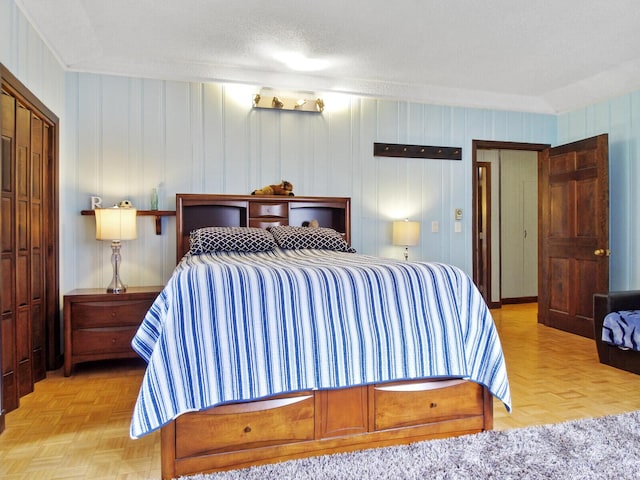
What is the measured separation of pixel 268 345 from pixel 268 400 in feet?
0.80

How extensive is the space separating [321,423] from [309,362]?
30cm

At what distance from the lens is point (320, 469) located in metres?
1.85

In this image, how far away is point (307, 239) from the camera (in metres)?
3.67

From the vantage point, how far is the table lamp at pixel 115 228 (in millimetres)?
3433

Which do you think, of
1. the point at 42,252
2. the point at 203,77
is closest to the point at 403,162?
the point at 203,77

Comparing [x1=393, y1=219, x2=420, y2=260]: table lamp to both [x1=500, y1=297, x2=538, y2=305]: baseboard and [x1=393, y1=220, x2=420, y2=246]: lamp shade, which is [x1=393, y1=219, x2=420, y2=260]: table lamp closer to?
[x1=393, y1=220, x2=420, y2=246]: lamp shade

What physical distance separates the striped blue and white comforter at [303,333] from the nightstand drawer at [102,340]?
1678mm

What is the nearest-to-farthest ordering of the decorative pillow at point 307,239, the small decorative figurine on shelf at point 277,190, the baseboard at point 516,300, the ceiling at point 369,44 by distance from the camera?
1. the ceiling at point 369,44
2. the decorative pillow at point 307,239
3. the small decorative figurine on shelf at point 277,190
4. the baseboard at point 516,300

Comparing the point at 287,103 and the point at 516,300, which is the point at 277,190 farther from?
the point at 516,300

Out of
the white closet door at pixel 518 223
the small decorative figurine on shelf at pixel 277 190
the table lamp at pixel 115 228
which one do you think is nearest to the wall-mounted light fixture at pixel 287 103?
the small decorative figurine on shelf at pixel 277 190

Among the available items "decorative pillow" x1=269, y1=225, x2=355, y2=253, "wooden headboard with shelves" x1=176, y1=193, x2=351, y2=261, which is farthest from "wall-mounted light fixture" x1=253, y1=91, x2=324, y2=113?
"decorative pillow" x1=269, y1=225, x2=355, y2=253

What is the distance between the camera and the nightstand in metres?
3.30

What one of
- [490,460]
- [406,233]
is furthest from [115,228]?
[490,460]

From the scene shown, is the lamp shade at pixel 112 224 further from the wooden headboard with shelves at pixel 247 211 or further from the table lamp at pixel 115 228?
the wooden headboard with shelves at pixel 247 211
